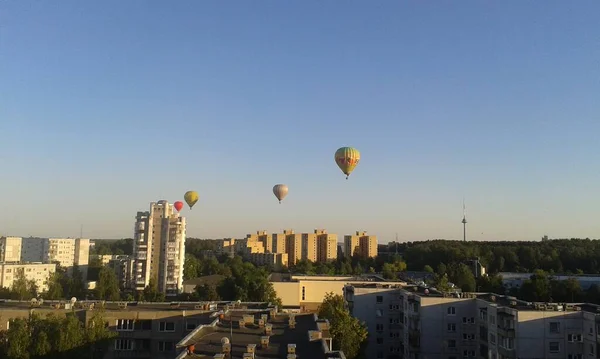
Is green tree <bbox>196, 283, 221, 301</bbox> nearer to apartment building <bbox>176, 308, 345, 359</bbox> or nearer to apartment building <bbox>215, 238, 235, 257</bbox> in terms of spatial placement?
apartment building <bbox>176, 308, 345, 359</bbox>

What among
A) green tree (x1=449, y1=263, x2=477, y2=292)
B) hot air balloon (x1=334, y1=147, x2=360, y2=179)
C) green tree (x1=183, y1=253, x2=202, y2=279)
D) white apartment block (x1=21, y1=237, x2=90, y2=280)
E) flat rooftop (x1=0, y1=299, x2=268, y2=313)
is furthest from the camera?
white apartment block (x1=21, y1=237, x2=90, y2=280)

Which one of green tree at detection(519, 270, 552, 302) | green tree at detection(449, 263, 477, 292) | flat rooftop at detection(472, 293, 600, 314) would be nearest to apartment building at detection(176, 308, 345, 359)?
flat rooftop at detection(472, 293, 600, 314)

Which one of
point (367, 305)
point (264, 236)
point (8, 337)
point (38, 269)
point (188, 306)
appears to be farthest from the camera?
point (264, 236)

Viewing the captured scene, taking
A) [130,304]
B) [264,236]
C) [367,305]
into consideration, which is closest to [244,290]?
[367,305]

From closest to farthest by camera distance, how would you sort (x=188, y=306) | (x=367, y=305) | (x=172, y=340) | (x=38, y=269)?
(x=172, y=340) → (x=188, y=306) → (x=367, y=305) → (x=38, y=269)

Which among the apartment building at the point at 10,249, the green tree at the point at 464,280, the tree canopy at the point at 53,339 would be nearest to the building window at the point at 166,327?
the tree canopy at the point at 53,339

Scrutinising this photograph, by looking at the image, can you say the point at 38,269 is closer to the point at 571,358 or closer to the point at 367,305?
the point at 367,305
